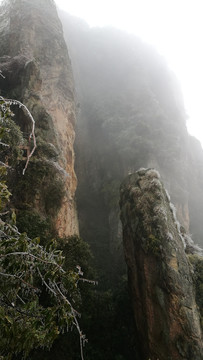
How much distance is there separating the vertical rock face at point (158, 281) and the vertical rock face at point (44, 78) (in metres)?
3.48

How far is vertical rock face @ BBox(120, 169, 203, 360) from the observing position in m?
6.50

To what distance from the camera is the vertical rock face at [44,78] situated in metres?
10.9

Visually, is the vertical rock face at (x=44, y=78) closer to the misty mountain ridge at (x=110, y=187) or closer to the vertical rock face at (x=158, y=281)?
the misty mountain ridge at (x=110, y=187)

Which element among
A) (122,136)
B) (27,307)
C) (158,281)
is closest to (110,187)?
(122,136)

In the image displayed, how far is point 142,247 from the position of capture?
26.2 ft

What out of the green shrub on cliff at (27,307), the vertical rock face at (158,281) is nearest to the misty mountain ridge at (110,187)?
the vertical rock face at (158,281)

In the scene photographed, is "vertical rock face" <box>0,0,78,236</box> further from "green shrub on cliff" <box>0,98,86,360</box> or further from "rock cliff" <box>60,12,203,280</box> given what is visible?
"green shrub on cliff" <box>0,98,86,360</box>

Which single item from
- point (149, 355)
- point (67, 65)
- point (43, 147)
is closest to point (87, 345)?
point (149, 355)

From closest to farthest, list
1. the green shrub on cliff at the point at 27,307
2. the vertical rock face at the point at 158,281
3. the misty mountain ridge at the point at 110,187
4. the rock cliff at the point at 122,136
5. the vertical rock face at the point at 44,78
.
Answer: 1. the green shrub on cliff at the point at 27,307
2. the vertical rock face at the point at 158,281
3. the misty mountain ridge at the point at 110,187
4. the vertical rock face at the point at 44,78
5. the rock cliff at the point at 122,136

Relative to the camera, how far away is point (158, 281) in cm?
721

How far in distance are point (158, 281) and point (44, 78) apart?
12426 mm

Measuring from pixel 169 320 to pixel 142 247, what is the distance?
7.08 ft

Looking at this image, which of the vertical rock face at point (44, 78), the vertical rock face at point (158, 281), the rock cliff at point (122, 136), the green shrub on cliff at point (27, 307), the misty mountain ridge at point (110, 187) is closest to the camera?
the green shrub on cliff at point (27, 307)

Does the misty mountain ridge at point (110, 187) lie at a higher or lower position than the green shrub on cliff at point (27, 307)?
higher
